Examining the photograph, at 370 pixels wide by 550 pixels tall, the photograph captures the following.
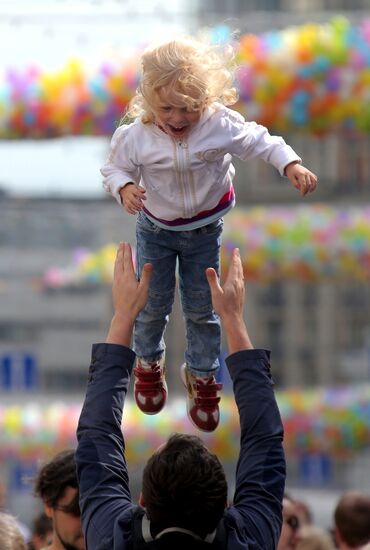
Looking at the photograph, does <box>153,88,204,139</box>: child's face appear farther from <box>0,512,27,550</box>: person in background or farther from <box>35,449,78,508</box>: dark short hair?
<box>0,512,27,550</box>: person in background

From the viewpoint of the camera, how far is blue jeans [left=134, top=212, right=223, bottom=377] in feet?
13.8

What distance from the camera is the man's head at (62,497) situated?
4.07 m

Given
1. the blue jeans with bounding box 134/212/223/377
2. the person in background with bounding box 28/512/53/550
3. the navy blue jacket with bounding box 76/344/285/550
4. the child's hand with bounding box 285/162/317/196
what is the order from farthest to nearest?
the person in background with bounding box 28/512/53/550 → the blue jeans with bounding box 134/212/223/377 → the child's hand with bounding box 285/162/317/196 → the navy blue jacket with bounding box 76/344/285/550

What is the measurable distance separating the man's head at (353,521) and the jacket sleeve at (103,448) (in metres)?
1.65

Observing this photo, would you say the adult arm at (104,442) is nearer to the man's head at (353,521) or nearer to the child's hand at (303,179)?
the child's hand at (303,179)

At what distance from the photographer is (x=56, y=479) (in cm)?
416

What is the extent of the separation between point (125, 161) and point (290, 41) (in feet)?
27.2

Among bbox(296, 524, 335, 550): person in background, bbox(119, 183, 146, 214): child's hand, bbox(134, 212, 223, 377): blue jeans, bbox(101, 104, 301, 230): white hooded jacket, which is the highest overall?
bbox(101, 104, 301, 230): white hooded jacket

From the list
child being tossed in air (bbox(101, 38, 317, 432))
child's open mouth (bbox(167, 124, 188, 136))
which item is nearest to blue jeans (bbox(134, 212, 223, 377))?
child being tossed in air (bbox(101, 38, 317, 432))

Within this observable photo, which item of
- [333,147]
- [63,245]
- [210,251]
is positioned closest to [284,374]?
[333,147]

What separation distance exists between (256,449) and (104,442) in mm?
348

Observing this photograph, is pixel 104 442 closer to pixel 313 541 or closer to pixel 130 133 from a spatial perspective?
pixel 130 133

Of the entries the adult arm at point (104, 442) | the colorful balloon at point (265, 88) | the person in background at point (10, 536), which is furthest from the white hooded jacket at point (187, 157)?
the colorful balloon at point (265, 88)

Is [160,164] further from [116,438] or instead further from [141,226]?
[116,438]
